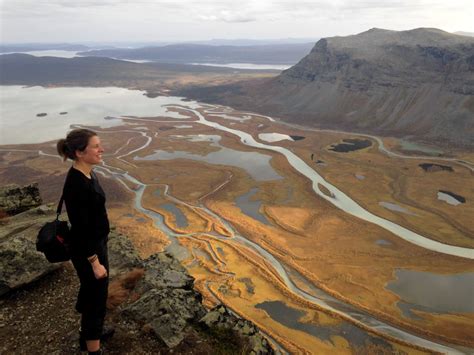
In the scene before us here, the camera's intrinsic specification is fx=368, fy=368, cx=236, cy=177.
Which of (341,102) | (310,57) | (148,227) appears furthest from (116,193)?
(310,57)

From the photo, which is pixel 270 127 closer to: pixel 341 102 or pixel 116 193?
pixel 341 102

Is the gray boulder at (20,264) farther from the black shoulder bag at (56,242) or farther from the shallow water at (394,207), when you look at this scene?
the shallow water at (394,207)

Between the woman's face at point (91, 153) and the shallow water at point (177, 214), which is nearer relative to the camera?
the woman's face at point (91, 153)

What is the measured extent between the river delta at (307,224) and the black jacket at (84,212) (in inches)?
657

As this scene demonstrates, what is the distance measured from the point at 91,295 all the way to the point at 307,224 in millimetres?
32070

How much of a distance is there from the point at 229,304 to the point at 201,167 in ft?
115

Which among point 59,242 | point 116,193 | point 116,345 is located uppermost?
point 59,242

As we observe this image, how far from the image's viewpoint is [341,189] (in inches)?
1857

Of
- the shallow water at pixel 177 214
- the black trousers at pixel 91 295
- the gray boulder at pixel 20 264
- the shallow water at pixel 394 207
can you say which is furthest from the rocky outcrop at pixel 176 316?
the shallow water at pixel 394 207

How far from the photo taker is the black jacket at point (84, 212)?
596cm

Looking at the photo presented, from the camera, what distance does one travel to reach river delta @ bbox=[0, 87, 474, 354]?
902 inches

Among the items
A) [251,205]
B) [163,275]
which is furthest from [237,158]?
[163,275]

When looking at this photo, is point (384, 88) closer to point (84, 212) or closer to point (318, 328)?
point (318, 328)

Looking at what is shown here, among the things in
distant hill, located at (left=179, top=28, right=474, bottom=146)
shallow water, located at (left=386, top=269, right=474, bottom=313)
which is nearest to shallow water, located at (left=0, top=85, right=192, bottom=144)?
distant hill, located at (left=179, top=28, right=474, bottom=146)
